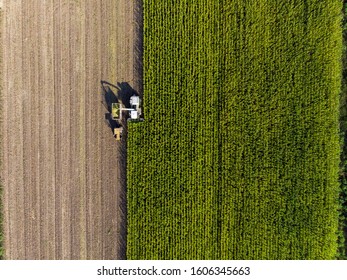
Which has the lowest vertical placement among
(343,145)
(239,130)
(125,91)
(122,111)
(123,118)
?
(343,145)

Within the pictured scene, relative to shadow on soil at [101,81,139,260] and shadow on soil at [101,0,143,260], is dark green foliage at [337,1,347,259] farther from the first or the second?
shadow on soil at [101,81,139,260]

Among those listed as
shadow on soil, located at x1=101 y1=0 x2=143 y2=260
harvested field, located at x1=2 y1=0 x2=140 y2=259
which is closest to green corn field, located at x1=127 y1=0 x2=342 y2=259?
shadow on soil, located at x1=101 y1=0 x2=143 y2=260

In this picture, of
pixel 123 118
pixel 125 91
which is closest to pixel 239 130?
pixel 123 118

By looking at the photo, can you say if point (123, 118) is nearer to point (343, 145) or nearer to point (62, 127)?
point (62, 127)

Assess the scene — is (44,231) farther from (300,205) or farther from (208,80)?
(300,205)

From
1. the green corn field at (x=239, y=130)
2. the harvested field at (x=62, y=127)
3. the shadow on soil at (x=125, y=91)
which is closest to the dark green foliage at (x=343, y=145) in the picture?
the green corn field at (x=239, y=130)

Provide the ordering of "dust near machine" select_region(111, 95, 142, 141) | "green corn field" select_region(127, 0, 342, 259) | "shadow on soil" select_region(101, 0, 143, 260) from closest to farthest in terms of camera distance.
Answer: "dust near machine" select_region(111, 95, 142, 141)
"green corn field" select_region(127, 0, 342, 259)
"shadow on soil" select_region(101, 0, 143, 260)
